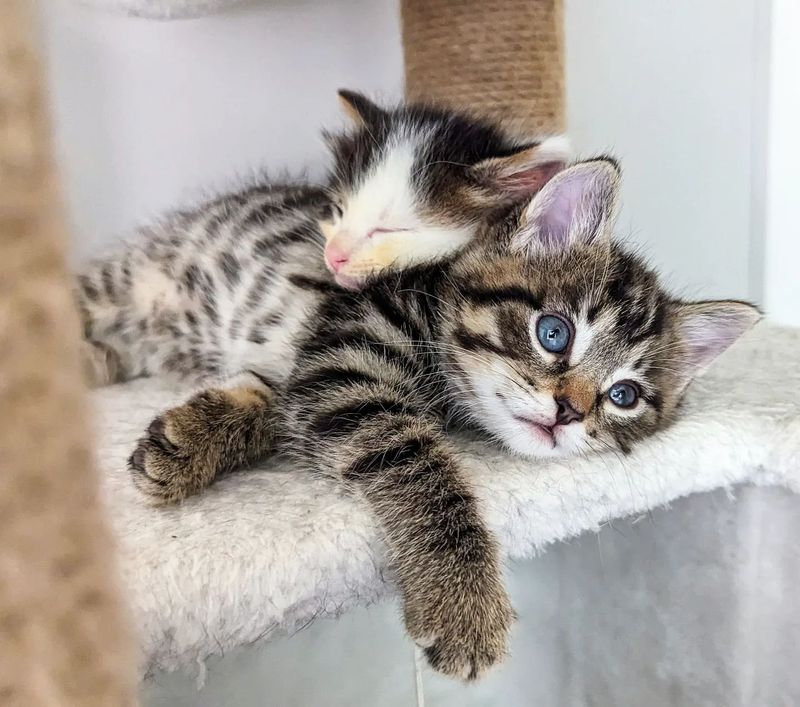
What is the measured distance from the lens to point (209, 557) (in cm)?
65

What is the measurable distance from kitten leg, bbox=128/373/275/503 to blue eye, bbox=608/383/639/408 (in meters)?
0.41

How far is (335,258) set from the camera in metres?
1.02

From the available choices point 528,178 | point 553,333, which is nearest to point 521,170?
point 528,178

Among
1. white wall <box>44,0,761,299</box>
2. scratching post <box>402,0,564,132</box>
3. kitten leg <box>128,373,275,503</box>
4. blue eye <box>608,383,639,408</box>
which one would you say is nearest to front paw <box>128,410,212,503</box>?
kitten leg <box>128,373,275,503</box>

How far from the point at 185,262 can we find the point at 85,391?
1.19 metres

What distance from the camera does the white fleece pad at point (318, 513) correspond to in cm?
63

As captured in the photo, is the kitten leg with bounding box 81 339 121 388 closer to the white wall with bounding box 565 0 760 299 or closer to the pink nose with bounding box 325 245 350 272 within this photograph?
the pink nose with bounding box 325 245 350 272

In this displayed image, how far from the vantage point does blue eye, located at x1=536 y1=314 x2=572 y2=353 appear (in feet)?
2.91

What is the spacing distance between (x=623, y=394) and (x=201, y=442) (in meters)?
0.50

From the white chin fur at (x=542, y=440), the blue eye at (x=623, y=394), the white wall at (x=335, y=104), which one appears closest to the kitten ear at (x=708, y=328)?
the blue eye at (x=623, y=394)

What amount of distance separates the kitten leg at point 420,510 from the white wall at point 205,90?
0.89 m

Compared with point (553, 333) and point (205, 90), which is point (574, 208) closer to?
point (553, 333)

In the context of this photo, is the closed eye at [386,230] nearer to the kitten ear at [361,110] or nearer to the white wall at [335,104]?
the kitten ear at [361,110]

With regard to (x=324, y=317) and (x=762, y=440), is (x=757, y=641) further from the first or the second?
(x=324, y=317)
